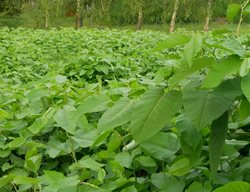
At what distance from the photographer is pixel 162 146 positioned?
42.0 inches

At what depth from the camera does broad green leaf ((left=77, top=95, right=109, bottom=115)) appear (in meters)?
1.04

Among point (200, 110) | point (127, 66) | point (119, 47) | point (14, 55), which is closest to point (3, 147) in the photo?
point (200, 110)

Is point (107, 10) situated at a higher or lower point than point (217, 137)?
lower

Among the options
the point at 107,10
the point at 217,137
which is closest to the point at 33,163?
the point at 217,137

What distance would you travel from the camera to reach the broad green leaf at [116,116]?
919 millimetres

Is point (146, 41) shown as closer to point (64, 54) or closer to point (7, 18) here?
point (64, 54)

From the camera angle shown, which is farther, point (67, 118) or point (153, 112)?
point (67, 118)

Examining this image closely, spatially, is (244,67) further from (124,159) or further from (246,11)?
(124,159)

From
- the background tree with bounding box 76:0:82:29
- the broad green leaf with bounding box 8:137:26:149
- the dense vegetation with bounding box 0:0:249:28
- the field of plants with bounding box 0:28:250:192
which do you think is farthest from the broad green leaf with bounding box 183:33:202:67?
the background tree with bounding box 76:0:82:29

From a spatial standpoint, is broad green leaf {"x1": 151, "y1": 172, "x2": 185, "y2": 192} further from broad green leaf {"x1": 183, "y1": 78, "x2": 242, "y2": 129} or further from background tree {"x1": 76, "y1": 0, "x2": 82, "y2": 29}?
background tree {"x1": 76, "y1": 0, "x2": 82, "y2": 29}

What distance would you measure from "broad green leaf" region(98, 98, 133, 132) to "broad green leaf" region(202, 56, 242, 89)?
188 millimetres

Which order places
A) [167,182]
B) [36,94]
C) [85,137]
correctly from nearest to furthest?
[167,182] < [85,137] < [36,94]

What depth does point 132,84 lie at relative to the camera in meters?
1.66

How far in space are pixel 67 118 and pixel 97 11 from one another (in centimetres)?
2421
